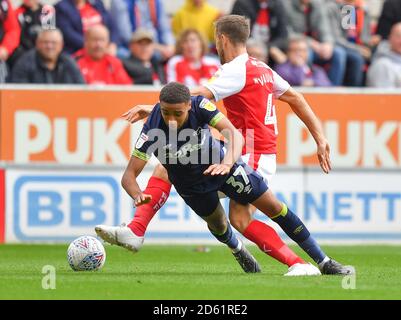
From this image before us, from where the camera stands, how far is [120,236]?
31.8 feet

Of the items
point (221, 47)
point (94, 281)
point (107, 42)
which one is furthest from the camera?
point (107, 42)

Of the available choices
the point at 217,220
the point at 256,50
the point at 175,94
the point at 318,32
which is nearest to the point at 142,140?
the point at 175,94

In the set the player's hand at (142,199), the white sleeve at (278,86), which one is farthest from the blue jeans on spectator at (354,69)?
the player's hand at (142,199)

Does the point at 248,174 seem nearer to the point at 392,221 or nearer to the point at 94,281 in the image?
the point at 94,281

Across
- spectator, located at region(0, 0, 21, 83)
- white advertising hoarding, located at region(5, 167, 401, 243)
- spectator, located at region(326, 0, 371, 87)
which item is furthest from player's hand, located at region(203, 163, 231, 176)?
spectator, located at region(326, 0, 371, 87)

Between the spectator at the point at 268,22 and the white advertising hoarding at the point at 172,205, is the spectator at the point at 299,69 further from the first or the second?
the white advertising hoarding at the point at 172,205

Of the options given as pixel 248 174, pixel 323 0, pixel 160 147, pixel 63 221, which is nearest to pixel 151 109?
Result: pixel 160 147

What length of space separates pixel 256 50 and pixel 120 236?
26.0 ft

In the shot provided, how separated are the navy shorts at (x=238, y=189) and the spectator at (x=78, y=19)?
738 centimetres

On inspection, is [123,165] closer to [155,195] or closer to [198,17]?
[198,17]

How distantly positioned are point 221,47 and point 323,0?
354 inches

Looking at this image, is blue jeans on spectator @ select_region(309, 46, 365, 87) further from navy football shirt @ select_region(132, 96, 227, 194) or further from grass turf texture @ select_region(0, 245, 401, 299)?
navy football shirt @ select_region(132, 96, 227, 194)

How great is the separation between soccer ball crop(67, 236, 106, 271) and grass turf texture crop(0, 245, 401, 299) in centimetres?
9

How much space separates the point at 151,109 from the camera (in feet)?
32.0
